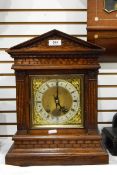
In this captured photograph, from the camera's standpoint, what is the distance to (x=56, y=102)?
1.11 meters

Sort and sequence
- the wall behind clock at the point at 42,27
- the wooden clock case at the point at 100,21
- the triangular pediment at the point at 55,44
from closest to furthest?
the triangular pediment at the point at 55,44
the wooden clock case at the point at 100,21
the wall behind clock at the point at 42,27

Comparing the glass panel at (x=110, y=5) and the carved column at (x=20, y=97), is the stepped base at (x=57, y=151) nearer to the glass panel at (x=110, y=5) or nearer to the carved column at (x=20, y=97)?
the carved column at (x=20, y=97)

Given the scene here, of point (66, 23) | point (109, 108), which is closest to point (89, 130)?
point (109, 108)

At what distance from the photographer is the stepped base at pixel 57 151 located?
3.49ft

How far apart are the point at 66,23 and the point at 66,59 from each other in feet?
1.22

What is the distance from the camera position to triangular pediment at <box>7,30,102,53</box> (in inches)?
41.5

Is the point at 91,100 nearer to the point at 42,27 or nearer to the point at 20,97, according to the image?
the point at 20,97

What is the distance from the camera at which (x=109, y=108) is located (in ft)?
4.66

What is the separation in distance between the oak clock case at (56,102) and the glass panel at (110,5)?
1.24ft

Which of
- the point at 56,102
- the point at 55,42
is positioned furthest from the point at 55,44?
→ the point at 56,102

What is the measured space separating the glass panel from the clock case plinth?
29cm

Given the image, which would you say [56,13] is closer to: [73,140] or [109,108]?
[109,108]

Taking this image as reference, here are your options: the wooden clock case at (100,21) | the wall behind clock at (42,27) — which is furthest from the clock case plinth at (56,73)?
the wall behind clock at (42,27)

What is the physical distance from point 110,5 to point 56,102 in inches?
19.6
